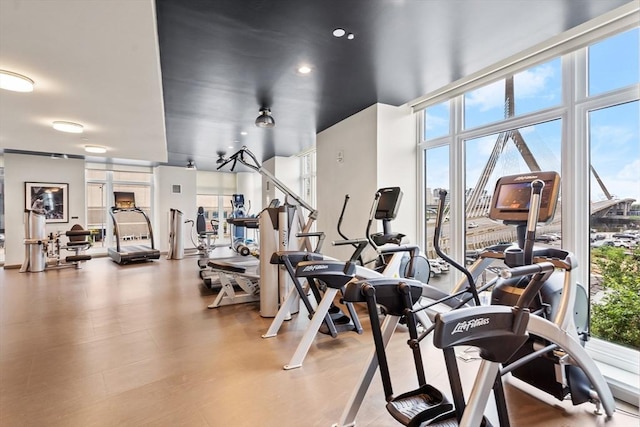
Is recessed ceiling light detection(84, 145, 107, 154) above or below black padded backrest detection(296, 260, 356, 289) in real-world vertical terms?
above

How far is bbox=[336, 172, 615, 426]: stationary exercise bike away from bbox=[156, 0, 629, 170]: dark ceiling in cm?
134

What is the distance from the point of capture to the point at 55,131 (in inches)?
227

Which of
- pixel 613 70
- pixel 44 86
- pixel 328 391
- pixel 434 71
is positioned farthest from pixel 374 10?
pixel 44 86

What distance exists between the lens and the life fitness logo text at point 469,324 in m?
1.23

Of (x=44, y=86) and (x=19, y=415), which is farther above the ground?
(x=44, y=86)

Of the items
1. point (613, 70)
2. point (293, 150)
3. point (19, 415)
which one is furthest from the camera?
point (293, 150)

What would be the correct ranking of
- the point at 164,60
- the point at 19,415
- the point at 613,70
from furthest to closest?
1. the point at 164,60
2. the point at 613,70
3. the point at 19,415

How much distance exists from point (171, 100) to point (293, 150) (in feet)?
12.2

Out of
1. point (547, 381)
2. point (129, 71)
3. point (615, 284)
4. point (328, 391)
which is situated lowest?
point (328, 391)

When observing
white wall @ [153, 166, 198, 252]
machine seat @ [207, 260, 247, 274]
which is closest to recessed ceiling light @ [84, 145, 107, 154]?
white wall @ [153, 166, 198, 252]

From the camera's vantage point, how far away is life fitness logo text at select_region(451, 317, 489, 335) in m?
1.23

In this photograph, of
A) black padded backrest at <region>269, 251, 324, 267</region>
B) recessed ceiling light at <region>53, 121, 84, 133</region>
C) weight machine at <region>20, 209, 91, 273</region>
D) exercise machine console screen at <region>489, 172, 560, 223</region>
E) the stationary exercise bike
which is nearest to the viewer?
the stationary exercise bike

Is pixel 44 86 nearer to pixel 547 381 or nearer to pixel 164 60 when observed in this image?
pixel 164 60

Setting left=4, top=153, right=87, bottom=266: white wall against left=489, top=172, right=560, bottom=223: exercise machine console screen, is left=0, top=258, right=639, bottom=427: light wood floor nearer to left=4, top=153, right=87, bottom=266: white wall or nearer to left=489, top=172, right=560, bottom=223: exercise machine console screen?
left=489, top=172, right=560, bottom=223: exercise machine console screen
